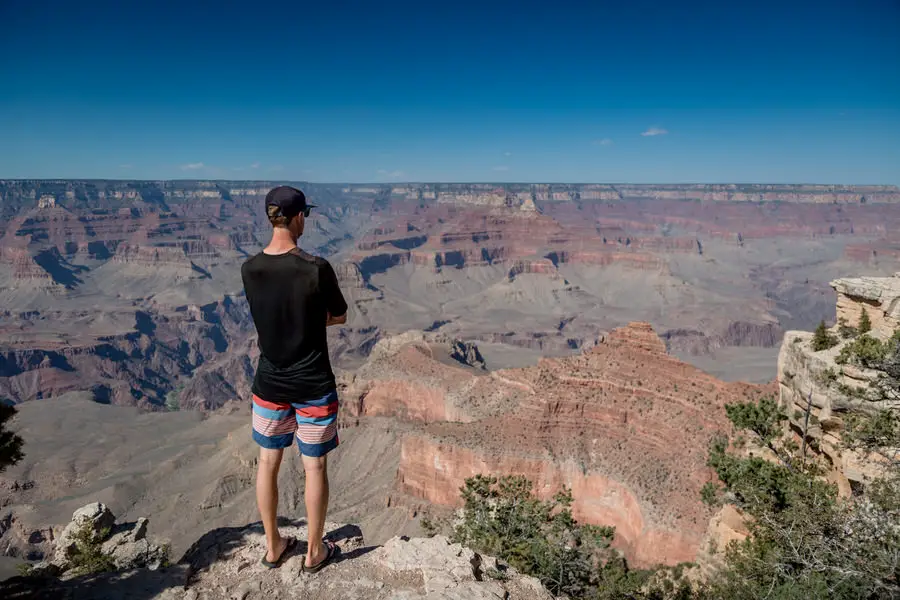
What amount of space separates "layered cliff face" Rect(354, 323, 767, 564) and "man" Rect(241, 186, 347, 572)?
→ 2317 cm

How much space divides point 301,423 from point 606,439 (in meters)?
29.9

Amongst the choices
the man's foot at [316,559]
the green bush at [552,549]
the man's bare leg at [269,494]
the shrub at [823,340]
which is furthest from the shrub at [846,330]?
the man's bare leg at [269,494]

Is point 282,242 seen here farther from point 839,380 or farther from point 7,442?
point 839,380

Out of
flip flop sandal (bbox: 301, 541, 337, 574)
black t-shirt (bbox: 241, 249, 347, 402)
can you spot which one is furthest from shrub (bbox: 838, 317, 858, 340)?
black t-shirt (bbox: 241, 249, 347, 402)

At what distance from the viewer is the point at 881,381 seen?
10.6 meters

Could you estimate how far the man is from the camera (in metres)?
6.12

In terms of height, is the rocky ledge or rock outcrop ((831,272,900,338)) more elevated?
rock outcrop ((831,272,900,338))

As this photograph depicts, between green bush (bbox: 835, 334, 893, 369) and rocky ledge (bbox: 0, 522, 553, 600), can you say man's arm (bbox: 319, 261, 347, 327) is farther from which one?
green bush (bbox: 835, 334, 893, 369)

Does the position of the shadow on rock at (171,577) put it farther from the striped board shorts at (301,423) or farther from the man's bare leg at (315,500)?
the striped board shorts at (301,423)

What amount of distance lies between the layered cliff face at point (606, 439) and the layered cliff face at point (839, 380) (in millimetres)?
10278

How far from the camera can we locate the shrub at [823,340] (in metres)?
17.7

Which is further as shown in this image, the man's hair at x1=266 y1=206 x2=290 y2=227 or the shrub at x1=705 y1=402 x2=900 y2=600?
the shrub at x1=705 y1=402 x2=900 y2=600

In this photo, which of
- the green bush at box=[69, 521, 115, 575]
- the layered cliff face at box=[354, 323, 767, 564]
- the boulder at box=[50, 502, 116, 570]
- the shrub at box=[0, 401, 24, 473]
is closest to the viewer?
the shrub at box=[0, 401, 24, 473]

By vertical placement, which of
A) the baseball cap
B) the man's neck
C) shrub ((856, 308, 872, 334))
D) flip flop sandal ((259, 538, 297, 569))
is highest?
the baseball cap
